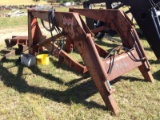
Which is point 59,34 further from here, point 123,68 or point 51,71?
point 123,68

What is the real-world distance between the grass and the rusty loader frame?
0.83ft

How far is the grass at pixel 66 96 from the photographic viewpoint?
12.4ft

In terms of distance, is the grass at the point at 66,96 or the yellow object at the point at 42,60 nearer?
the grass at the point at 66,96

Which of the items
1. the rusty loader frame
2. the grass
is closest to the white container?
the grass

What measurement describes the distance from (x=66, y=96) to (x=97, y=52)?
3.23ft

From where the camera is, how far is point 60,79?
16.8ft

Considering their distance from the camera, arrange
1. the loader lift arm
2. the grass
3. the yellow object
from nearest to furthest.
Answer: the grass, the loader lift arm, the yellow object

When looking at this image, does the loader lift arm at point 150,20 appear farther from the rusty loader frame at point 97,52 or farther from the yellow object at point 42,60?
the yellow object at point 42,60

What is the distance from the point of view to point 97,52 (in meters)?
3.92

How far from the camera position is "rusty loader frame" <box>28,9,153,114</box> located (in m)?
3.85

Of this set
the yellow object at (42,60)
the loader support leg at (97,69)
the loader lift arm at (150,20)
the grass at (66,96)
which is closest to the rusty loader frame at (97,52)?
the loader support leg at (97,69)

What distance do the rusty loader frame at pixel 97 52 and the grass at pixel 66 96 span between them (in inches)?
10.0

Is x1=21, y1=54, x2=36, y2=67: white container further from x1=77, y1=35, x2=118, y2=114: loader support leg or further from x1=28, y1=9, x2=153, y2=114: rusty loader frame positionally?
x1=77, y1=35, x2=118, y2=114: loader support leg

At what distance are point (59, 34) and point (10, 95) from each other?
1503 millimetres
